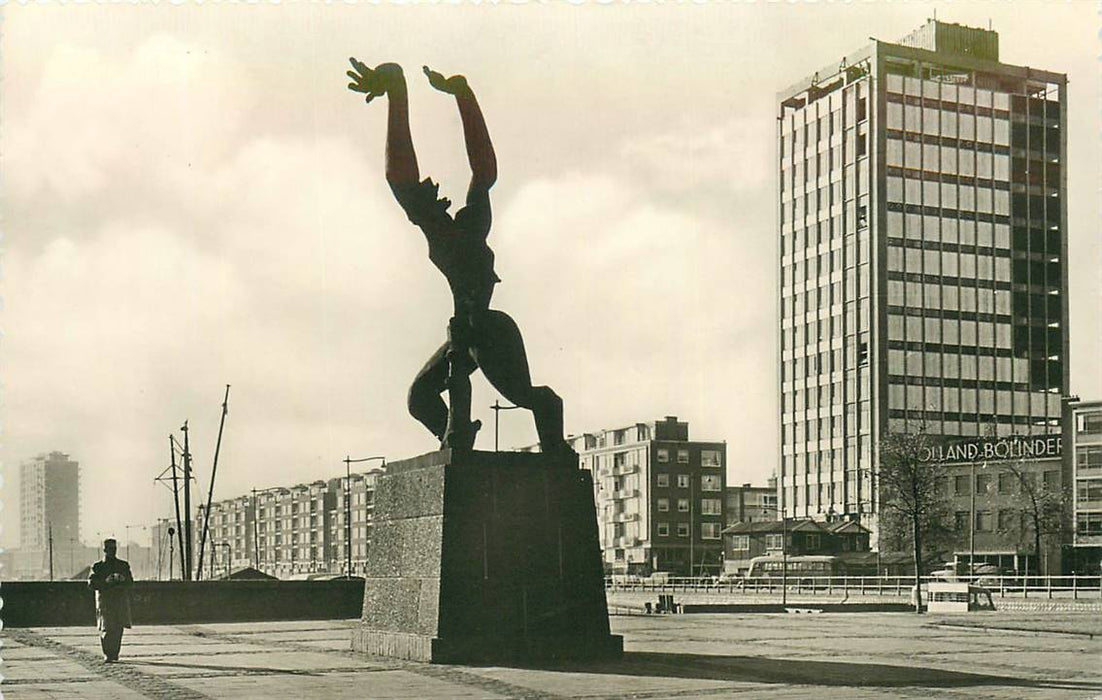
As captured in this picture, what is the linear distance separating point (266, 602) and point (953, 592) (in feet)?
67.0

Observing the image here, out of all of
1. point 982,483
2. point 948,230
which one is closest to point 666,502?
point 948,230

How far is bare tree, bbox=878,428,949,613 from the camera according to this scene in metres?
75.8

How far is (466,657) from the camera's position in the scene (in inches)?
610

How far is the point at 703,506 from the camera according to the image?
410ft

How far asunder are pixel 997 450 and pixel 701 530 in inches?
1628

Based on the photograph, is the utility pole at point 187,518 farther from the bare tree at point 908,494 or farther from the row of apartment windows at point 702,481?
the row of apartment windows at point 702,481

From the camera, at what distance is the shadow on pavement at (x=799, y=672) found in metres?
13.4

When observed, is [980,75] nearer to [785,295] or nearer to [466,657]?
[785,295]

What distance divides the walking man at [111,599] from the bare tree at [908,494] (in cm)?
5975

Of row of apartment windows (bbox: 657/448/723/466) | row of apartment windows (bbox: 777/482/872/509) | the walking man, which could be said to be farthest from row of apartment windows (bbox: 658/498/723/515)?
the walking man

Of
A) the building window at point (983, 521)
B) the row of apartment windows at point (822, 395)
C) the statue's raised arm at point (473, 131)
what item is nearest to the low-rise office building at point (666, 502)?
the row of apartment windows at point (822, 395)

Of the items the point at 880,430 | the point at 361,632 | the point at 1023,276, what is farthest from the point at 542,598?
the point at 1023,276

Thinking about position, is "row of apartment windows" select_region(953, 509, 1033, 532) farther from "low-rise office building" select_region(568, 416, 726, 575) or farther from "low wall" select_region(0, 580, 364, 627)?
"low wall" select_region(0, 580, 364, 627)

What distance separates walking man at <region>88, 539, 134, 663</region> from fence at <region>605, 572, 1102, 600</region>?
119ft
